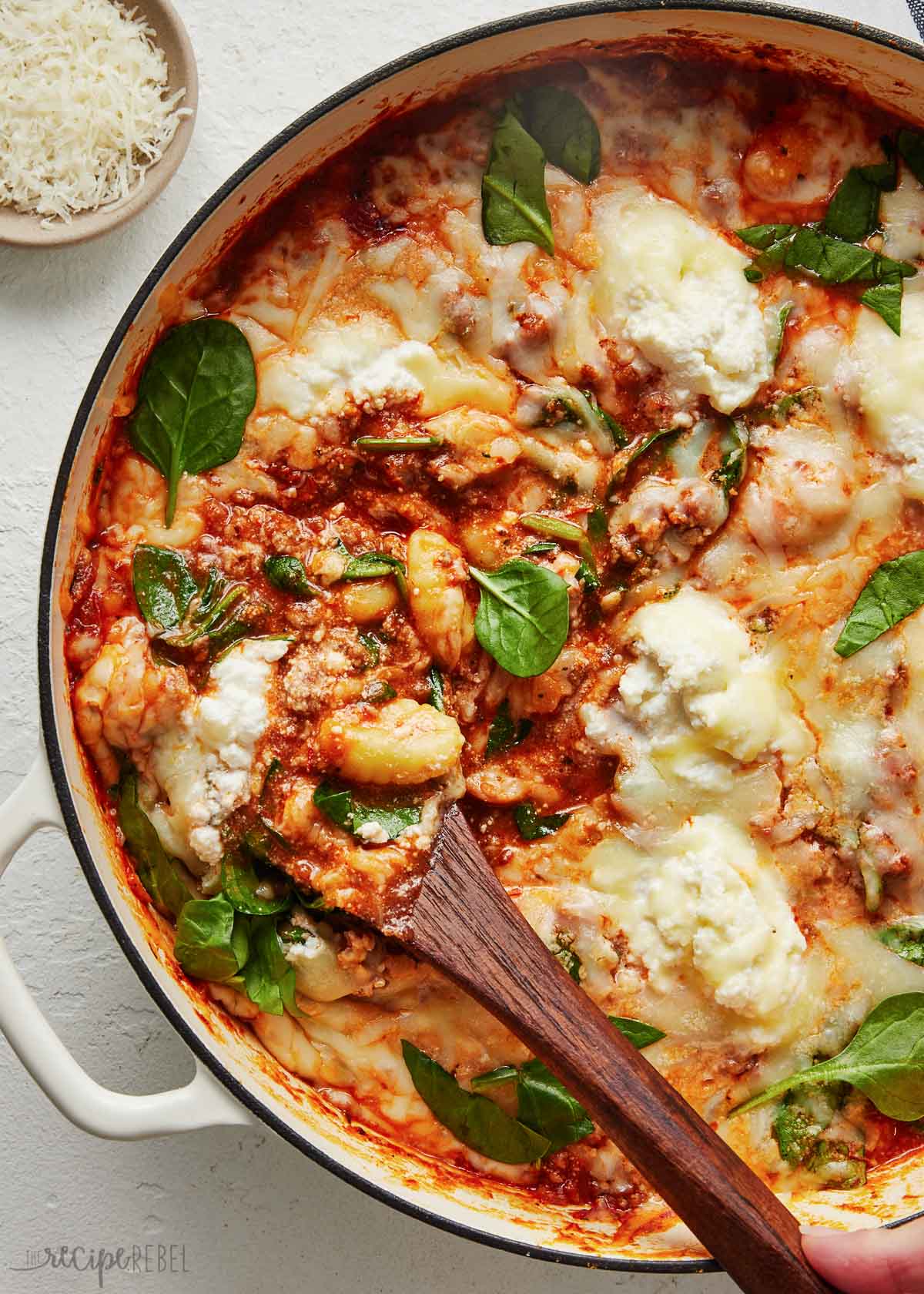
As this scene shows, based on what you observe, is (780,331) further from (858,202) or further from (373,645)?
(373,645)

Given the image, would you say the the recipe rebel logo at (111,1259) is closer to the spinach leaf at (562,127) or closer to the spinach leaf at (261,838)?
the spinach leaf at (261,838)

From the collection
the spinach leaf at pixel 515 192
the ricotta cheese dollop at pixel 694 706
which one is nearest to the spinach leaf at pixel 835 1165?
the ricotta cheese dollop at pixel 694 706

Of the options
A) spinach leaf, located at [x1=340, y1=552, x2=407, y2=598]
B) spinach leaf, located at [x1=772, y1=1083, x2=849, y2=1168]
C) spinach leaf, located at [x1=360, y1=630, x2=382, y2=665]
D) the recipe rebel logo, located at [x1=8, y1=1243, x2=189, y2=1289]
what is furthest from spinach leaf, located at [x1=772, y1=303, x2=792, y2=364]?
the recipe rebel logo, located at [x1=8, y1=1243, x2=189, y2=1289]

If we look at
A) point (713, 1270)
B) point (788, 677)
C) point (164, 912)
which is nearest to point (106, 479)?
point (164, 912)

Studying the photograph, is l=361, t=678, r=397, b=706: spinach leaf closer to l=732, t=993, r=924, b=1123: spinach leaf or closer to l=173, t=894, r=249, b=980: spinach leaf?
l=173, t=894, r=249, b=980: spinach leaf

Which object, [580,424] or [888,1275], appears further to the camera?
[580,424]

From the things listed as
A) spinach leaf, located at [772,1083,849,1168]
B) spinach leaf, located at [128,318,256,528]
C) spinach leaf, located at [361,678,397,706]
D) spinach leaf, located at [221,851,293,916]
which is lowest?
spinach leaf, located at [772,1083,849,1168]

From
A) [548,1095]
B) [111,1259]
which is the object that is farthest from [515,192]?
[111,1259]

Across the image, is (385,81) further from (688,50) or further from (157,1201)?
(157,1201)
